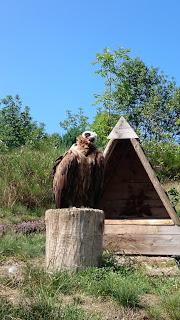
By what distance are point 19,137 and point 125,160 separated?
79.6 ft

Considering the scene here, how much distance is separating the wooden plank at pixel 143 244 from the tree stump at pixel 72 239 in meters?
1.80

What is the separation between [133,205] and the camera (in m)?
9.59

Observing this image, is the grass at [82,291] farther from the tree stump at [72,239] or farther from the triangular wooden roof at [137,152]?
the triangular wooden roof at [137,152]

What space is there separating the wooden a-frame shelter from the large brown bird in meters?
1.05

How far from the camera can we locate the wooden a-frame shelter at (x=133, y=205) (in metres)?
8.20

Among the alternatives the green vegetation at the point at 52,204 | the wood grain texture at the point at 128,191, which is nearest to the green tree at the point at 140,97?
the green vegetation at the point at 52,204

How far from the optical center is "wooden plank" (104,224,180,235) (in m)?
8.19

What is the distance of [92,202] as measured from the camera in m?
7.61

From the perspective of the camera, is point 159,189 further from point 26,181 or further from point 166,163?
point 166,163

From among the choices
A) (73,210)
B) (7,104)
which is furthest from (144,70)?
(73,210)

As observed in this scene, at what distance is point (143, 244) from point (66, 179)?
1.76m

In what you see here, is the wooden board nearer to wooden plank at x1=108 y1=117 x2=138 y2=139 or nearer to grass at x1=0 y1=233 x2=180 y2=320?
wooden plank at x1=108 y1=117 x2=138 y2=139

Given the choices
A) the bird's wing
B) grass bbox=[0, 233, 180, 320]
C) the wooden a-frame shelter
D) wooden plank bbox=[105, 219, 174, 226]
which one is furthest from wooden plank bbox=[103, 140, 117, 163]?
grass bbox=[0, 233, 180, 320]

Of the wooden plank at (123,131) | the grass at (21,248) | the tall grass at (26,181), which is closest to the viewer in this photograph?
the grass at (21,248)
